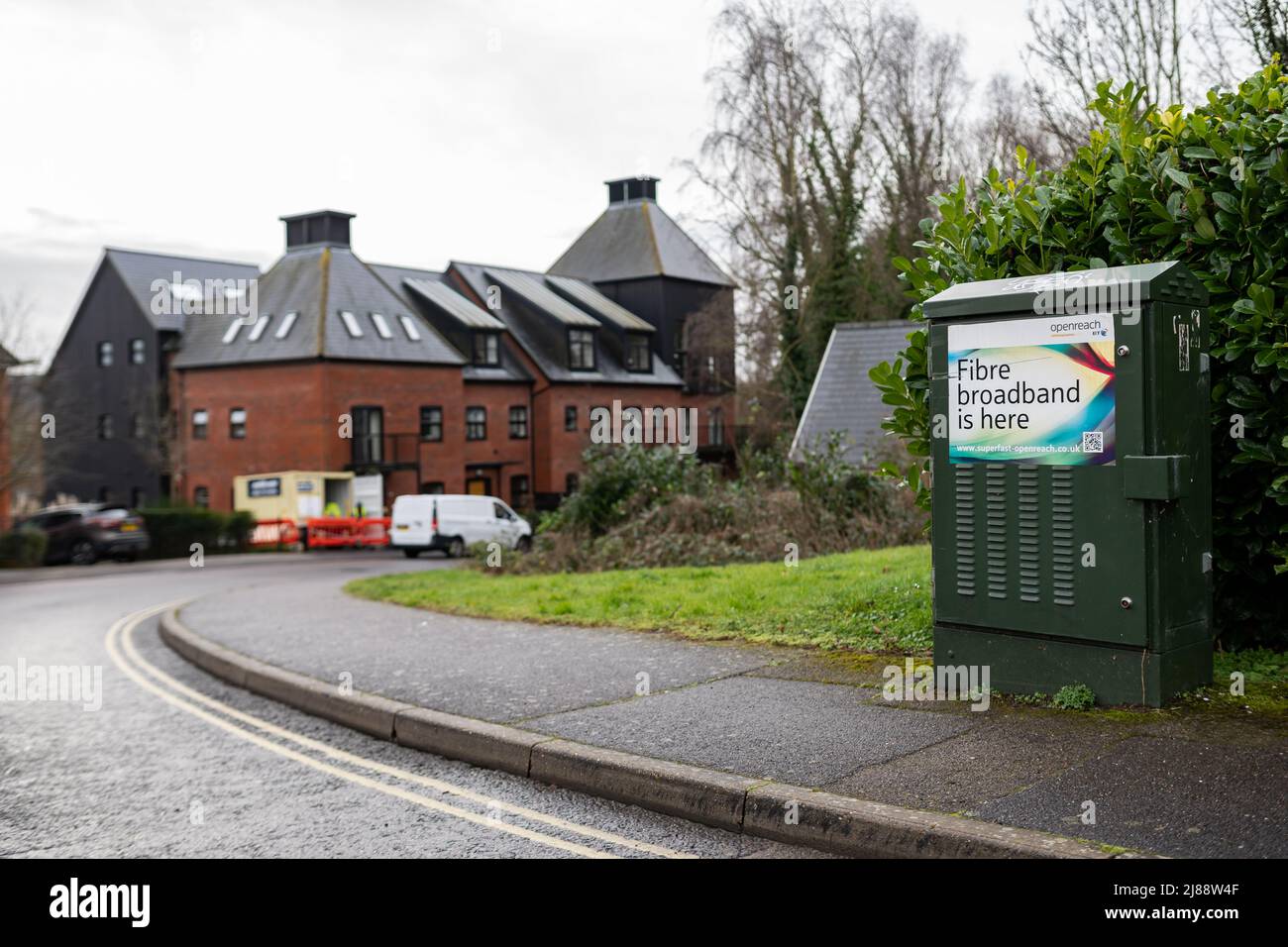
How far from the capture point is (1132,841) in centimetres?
443

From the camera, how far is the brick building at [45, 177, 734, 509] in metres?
45.0

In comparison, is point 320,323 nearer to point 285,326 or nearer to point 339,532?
point 285,326

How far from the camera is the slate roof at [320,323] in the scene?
45.3 meters

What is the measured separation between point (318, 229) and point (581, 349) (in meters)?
12.7

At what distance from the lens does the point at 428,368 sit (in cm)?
4803

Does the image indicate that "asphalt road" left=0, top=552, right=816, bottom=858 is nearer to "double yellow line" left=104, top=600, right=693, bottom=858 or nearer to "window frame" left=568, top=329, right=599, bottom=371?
"double yellow line" left=104, top=600, right=693, bottom=858

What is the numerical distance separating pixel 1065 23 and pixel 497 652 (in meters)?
21.0

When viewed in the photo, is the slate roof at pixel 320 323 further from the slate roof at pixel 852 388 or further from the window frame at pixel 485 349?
the slate roof at pixel 852 388

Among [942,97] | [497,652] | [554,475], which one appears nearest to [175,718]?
[497,652]

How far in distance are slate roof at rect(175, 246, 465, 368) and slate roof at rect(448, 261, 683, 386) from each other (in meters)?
5.48

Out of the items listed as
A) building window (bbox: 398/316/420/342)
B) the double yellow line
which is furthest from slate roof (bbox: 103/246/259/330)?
the double yellow line

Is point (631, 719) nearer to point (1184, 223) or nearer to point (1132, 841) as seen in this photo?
point (1132, 841)

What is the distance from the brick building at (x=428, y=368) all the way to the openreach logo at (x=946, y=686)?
3419 cm

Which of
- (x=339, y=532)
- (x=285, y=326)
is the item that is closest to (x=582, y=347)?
(x=285, y=326)
